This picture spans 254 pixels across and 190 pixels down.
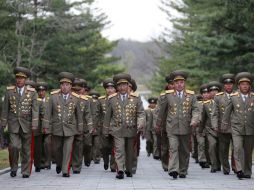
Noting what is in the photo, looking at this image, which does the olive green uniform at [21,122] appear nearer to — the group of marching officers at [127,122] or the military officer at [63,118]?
the group of marching officers at [127,122]

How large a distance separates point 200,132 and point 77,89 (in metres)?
3.47

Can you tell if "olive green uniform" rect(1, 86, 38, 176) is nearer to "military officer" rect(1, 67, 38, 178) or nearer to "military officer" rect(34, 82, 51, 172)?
"military officer" rect(1, 67, 38, 178)

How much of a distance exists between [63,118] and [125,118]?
1410 millimetres

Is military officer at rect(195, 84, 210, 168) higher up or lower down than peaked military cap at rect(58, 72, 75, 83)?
lower down

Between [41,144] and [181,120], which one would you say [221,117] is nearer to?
[181,120]

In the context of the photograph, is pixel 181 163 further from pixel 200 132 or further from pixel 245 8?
pixel 245 8

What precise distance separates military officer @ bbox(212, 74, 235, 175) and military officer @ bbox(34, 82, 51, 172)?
400 centimetres

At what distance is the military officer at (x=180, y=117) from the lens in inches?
531

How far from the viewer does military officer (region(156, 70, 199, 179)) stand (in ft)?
44.3

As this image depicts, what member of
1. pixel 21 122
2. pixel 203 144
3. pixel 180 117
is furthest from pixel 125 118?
pixel 203 144

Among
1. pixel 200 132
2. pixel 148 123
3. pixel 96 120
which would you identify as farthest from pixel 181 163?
pixel 148 123

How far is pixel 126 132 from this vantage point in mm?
13742

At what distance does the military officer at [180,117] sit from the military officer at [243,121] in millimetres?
770

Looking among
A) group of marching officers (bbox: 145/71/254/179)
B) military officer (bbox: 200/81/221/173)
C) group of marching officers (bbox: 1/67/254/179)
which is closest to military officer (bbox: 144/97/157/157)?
military officer (bbox: 200/81/221/173)
